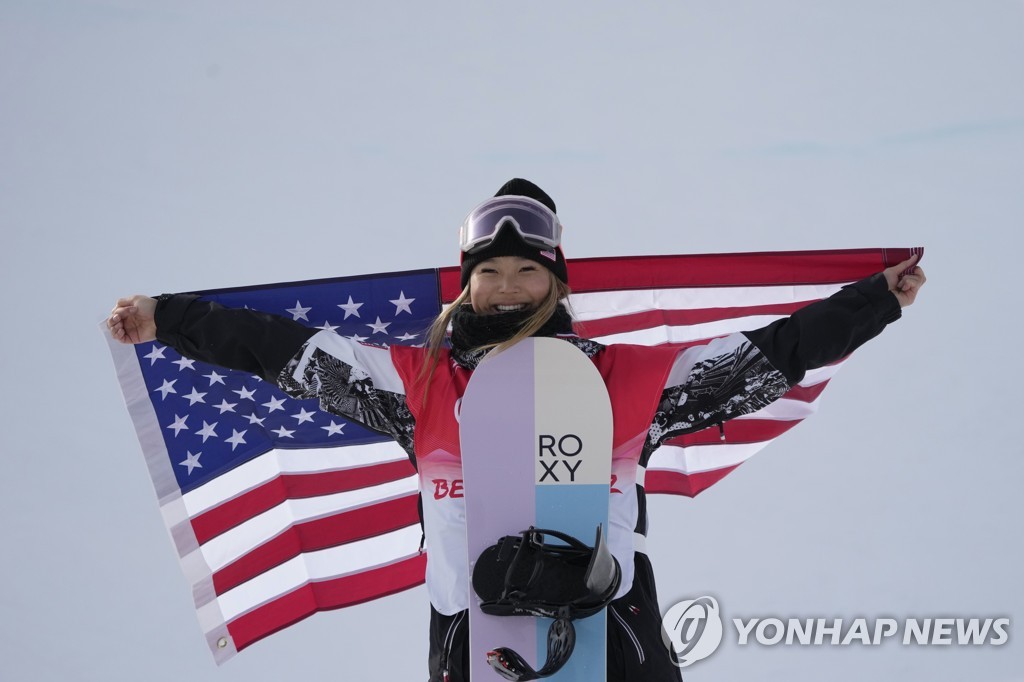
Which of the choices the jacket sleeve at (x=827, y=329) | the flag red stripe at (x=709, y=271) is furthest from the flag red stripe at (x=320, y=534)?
the jacket sleeve at (x=827, y=329)

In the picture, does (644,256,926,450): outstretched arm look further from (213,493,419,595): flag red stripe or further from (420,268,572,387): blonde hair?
(213,493,419,595): flag red stripe

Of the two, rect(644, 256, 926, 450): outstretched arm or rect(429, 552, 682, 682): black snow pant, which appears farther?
rect(644, 256, 926, 450): outstretched arm

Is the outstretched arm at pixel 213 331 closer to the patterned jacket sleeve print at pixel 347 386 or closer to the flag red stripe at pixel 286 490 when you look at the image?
the patterned jacket sleeve print at pixel 347 386

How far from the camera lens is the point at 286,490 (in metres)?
2.75

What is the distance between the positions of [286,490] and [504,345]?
0.99 metres

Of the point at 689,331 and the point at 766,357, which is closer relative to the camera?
the point at 766,357

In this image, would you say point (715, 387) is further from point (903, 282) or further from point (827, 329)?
point (903, 282)

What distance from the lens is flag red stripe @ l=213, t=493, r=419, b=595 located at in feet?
8.89

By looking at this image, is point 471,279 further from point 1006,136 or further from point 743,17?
point 1006,136

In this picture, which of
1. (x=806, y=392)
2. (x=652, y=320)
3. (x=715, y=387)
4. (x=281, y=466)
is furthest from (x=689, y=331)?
(x=281, y=466)

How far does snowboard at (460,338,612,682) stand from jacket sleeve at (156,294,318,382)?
401 mm

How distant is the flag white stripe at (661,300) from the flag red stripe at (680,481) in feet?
1.54

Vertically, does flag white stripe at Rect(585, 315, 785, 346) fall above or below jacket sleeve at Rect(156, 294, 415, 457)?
below

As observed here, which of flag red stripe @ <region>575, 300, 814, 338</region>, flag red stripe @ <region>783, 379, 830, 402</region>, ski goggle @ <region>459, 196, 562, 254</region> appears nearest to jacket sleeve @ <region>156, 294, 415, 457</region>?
ski goggle @ <region>459, 196, 562, 254</region>
